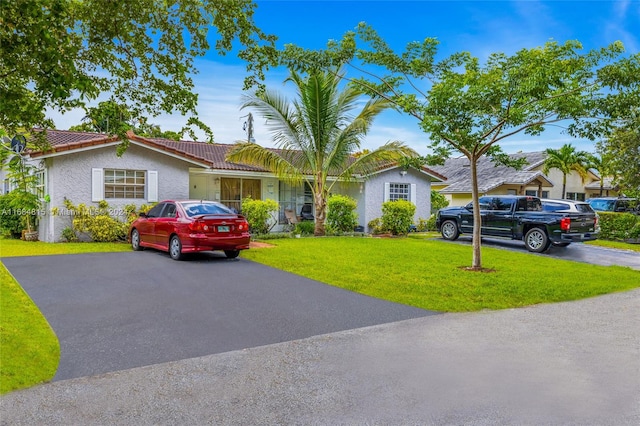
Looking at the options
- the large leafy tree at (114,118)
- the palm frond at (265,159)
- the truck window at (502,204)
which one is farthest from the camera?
the palm frond at (265,159)

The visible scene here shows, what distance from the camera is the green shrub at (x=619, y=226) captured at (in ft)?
68.6

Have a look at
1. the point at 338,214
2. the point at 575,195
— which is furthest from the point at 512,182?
the point at 338,214

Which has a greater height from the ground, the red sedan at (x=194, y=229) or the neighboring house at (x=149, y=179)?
the neighboring house at (x=149, y=179)

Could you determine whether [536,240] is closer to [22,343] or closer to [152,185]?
[152,185]

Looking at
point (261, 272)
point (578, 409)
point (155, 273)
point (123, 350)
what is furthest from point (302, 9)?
point (578, 409)

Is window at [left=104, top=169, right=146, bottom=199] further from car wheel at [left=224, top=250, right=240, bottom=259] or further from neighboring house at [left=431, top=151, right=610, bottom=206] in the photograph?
neighboring house at [left=431, top=151, right=610, bottom=206]

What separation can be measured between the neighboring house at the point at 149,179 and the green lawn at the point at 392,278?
1.94m

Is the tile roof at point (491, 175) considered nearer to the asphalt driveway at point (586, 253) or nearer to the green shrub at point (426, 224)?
the green shrub at point (426, 224)

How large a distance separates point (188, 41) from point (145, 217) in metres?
8.35

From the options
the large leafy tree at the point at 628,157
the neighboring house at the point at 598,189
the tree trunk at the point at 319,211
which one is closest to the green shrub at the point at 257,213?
the tree trunk at the point at 319,211

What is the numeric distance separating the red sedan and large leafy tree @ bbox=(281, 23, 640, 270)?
14.5ft

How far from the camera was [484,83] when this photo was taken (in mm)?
10594

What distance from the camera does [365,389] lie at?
4.54m

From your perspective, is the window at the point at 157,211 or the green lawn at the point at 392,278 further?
the window at the point at 157,211
